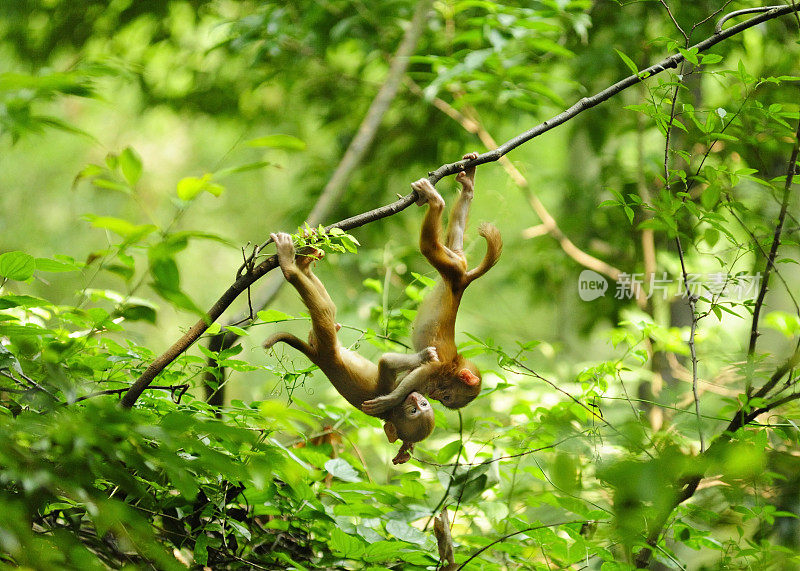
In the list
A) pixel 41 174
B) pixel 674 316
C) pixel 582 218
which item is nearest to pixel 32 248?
pixel 41 174

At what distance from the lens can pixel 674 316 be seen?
323 cm

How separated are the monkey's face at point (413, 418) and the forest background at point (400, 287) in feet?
0.52

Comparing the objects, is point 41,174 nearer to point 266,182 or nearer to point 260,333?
point 266,182

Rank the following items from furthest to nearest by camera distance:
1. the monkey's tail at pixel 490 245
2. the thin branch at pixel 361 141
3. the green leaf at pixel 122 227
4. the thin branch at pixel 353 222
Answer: the thin branch at pixel 361 141 < the monkey's tail at pixel 490 245 < the thin branch at pixel 353 222 < the green leaf at pixel 122 227

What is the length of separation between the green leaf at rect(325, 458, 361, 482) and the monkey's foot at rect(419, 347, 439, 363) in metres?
0.32

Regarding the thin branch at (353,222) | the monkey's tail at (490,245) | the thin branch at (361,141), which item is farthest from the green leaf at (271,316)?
the thin branch at (361,141)

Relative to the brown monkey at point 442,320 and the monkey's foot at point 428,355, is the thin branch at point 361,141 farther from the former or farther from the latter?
the monkey's foot at point 428,355

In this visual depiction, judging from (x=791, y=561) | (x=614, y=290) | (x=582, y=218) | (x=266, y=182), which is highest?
(x=791, y=561)

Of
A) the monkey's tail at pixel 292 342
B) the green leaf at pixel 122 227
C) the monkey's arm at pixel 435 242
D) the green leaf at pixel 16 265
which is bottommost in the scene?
the monkey's tail at pixel 292 342

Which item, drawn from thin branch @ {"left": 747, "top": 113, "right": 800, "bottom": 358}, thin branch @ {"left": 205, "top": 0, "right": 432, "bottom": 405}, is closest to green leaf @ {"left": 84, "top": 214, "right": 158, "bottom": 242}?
thin branch @ {"left": 747, "top": 113, "right": 800, "bottom": 358}

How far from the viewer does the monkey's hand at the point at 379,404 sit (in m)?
1.57

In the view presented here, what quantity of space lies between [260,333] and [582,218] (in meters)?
2.73

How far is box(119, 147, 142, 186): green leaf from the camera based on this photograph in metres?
0.85

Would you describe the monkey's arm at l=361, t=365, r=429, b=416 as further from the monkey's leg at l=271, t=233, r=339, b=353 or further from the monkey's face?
the monkey's leg at l=271, t=233, r=339, b=353
